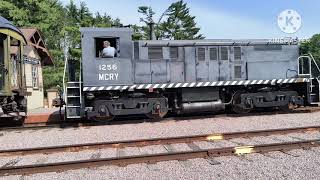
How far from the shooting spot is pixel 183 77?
1430cm

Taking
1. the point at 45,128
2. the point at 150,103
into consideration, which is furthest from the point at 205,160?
the point at 45,128

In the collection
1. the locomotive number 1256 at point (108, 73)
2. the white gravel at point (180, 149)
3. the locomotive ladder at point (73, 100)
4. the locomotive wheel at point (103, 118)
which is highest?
the locomotive number 1256 at point (108, 73)

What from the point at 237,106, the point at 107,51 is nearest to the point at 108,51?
the point at 107,51

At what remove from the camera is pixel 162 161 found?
7500 mm

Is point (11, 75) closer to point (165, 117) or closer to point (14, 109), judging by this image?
point (14, 109)

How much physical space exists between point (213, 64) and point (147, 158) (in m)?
7.81

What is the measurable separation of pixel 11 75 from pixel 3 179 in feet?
21.4

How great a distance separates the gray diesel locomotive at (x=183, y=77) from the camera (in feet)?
43.6

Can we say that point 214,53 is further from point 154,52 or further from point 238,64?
point 154,52

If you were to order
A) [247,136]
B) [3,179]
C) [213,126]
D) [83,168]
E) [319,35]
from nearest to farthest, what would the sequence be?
[3,179], [83,168], [247,136], [213,126], [319,35]

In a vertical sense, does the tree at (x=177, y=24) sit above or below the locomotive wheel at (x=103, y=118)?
above

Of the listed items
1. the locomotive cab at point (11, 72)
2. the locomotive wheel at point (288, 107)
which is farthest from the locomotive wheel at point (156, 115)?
the locomotive wheel at point (288, 107)

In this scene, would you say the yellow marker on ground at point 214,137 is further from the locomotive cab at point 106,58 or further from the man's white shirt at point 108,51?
the man's white shirt at point 108,51

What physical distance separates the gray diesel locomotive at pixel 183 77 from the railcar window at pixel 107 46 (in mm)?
33
